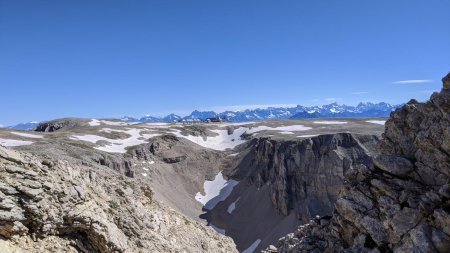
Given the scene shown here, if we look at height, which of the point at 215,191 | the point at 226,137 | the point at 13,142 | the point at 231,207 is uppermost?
the point at 13,142

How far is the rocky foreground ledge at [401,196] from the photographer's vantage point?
16.3 meters

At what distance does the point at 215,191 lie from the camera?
106 metres

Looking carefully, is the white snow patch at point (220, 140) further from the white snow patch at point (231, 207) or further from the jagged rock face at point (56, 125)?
the jagged rock face at point (56, 125)

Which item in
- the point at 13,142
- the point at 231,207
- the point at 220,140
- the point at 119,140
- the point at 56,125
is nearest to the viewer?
the point at 13,142

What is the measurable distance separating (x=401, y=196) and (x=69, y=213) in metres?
16.0

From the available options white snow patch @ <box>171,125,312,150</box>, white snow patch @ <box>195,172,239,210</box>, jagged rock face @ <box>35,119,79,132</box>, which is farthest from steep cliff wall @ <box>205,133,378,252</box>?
jagged rock face @ <box>35,119,79,132</box>

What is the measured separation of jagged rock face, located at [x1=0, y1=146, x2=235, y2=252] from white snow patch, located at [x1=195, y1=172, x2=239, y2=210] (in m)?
73.0

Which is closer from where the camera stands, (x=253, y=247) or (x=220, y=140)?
(x=253, y=247)

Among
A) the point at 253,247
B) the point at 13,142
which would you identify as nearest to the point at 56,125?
the point at 13,142

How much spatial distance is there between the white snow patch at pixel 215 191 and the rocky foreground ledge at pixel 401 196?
3093 inches

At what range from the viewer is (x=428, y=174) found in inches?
727

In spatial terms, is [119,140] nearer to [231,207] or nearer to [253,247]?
[231,207]

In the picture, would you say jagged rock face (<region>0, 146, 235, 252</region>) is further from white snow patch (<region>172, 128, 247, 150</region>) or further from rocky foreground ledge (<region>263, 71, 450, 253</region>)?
white snow patch (<region>172, 128, 247, 150</region>)

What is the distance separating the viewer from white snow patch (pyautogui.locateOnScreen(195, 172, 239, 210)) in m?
100
